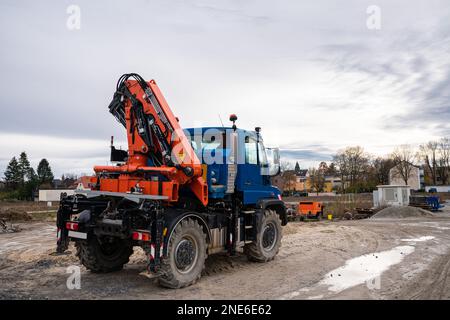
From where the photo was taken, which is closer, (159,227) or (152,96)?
(159,227)

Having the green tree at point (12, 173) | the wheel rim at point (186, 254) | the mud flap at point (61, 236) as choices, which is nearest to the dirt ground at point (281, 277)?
the wheel rim at point (186, 254)

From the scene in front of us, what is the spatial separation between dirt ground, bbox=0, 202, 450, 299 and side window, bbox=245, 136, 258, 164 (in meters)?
2.38

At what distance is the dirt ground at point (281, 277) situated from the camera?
21.3 ft

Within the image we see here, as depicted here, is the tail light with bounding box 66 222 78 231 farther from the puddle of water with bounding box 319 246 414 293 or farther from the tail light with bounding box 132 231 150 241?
the puddle of water with bounding box 319 246 414 293

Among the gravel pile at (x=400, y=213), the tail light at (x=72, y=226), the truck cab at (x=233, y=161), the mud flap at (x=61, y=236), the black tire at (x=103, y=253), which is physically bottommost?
the gravel pile at (x=400, y=213)

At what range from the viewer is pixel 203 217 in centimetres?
750

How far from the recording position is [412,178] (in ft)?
314

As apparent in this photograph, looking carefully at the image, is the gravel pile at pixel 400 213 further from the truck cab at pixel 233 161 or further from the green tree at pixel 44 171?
the green tree at pixel 44 171

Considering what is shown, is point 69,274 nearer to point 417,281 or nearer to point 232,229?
point 232,229

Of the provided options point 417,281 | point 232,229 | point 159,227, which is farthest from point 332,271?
point 159,227

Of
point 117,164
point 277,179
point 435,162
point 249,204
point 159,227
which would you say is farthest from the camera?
point 435,162

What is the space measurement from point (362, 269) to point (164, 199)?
4.63m

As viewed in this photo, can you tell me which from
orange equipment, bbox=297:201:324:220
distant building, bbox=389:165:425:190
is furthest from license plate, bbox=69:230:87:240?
distant building, bbox=389:165:425:190
